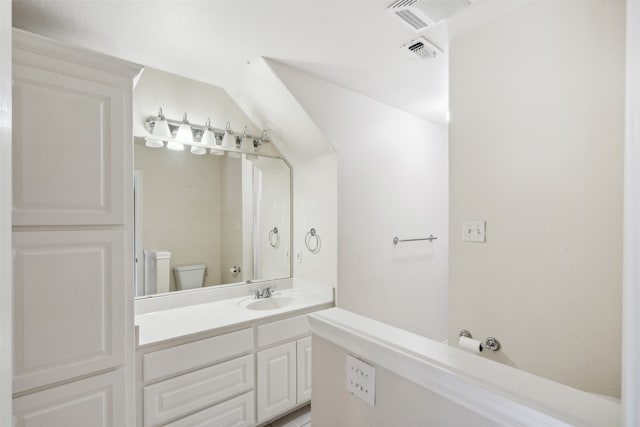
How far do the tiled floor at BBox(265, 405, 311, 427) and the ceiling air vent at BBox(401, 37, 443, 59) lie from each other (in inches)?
99.2

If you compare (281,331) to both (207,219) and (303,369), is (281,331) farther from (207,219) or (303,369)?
(207,219)

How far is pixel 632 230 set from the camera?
47cm

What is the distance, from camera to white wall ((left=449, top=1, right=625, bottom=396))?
4.09 ft

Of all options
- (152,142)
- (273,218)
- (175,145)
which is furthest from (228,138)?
(273,218)

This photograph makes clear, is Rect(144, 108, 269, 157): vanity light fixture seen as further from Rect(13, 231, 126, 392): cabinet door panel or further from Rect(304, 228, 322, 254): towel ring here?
Rect(13, 231, 126, 392): cabinet door panel

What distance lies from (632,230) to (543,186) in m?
1.12

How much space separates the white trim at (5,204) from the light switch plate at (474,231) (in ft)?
6.05

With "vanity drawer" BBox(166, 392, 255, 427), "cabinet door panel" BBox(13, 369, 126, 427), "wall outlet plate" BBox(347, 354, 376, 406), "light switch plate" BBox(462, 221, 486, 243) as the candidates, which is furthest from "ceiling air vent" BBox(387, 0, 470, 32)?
"vanity drawer" BBox(166, 392, 255, 427)

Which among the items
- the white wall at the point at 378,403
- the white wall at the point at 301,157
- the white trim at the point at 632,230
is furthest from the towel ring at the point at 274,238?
the white trim at the point at 632,230

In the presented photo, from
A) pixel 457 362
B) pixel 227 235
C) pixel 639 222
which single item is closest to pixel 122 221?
pixel 227 235

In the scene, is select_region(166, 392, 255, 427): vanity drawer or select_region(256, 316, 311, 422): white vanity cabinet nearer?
select_region(166, 392, 255, 427): vanity drawer

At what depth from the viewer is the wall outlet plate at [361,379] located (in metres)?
0.90

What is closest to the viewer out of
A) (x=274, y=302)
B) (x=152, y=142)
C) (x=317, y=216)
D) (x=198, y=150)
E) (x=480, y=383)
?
(x=480, y=383)

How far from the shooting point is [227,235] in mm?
2500
